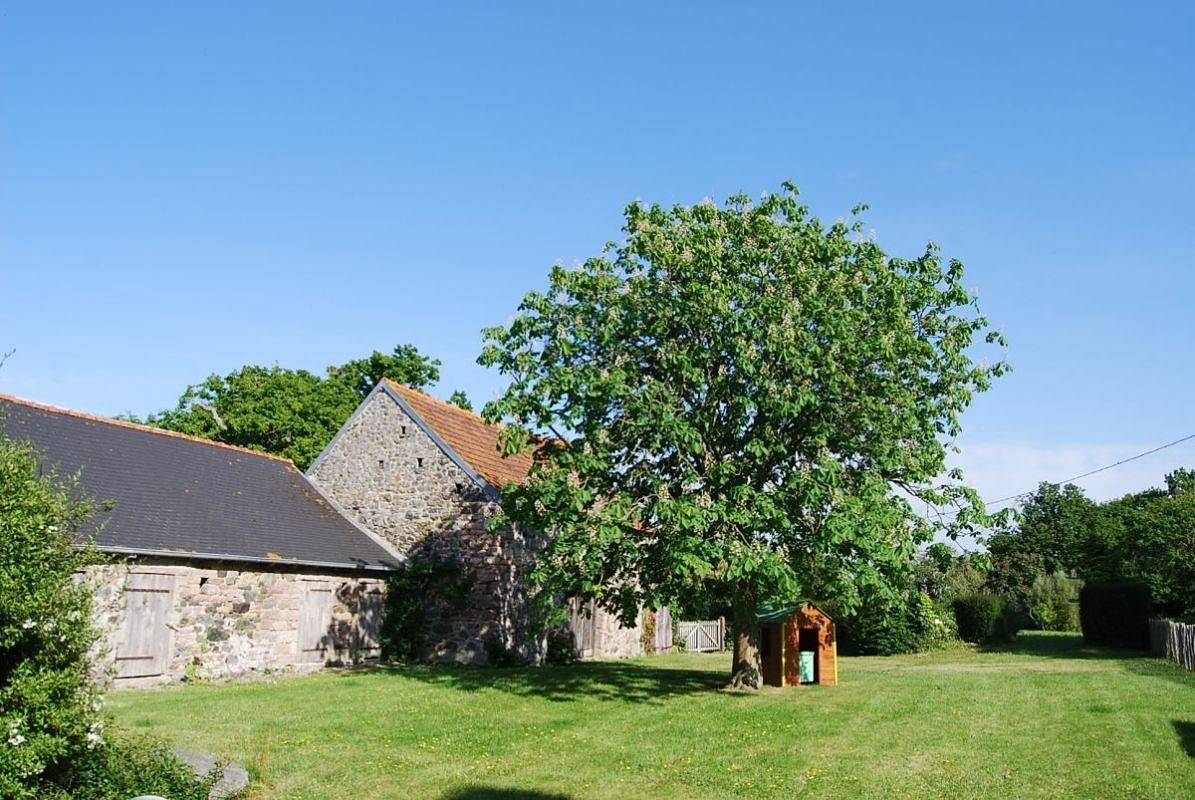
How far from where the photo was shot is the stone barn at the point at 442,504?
78.4 feet

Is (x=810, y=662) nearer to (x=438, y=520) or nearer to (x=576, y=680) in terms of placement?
(x=576, y=680)

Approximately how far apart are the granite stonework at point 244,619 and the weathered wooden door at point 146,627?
0.30 ft

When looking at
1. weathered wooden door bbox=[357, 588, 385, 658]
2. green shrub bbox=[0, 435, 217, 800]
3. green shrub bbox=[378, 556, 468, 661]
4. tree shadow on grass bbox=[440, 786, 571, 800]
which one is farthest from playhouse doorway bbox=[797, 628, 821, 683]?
green shrub bbox=[0, 435, 217, 800]

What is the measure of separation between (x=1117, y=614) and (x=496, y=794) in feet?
93.4

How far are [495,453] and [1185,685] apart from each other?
17.8m

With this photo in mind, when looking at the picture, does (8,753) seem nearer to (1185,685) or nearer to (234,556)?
(234,556)

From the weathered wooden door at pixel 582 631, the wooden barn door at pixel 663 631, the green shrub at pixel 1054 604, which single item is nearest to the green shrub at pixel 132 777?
the weathered wooden door at pixel 582 631

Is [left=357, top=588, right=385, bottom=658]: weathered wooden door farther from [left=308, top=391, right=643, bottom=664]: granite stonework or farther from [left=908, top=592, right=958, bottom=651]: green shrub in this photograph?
[left=908, top=592, right=958, bottom=651]: green shrub

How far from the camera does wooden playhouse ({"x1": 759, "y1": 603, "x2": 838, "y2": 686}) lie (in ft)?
65.6

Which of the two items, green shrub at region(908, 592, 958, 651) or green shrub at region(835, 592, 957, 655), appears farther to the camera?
green shrub at region(908, 592, 958, 651)

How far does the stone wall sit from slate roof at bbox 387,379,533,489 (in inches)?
16.4

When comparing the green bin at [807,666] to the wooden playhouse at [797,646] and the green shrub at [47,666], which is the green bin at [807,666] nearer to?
the wooden playhouse at [797,646]

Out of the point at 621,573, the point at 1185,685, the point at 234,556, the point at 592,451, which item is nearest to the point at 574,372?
the point at 592,451

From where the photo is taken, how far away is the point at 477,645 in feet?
77.8
